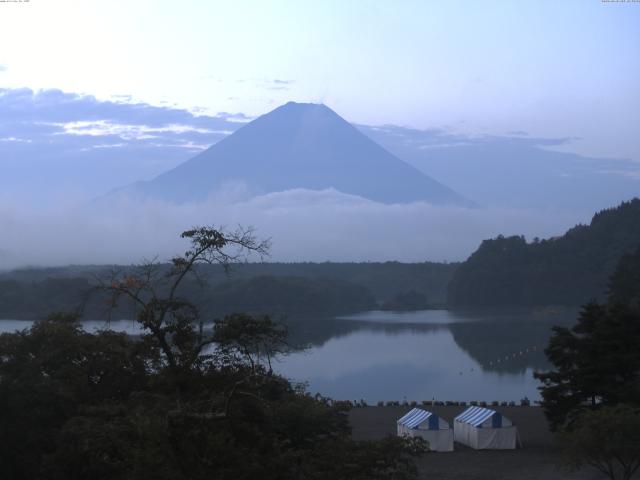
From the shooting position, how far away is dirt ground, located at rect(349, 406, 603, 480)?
40.6 ft

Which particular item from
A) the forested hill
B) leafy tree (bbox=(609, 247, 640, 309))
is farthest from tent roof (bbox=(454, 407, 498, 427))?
the forested hill

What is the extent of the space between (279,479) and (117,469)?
3.83 ft

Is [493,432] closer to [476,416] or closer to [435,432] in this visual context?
[476,416]

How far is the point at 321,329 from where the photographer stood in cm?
4812

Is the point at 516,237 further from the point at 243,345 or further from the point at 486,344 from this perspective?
the point at 243,345

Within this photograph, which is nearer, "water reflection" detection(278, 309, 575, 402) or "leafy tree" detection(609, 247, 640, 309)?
"water reflection" detection(278, 309, 575, 402)

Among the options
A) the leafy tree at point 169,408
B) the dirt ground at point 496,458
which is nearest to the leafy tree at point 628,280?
the dirt ground at point 496,458

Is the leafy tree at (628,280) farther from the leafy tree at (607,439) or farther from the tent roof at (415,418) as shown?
the leafy tree at (607,439)

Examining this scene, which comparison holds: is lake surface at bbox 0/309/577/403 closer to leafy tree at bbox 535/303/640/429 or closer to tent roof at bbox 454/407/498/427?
tent roof at bbox 454/407/498/427

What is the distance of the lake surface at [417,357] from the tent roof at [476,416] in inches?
109

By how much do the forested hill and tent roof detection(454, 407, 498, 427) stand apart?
2139 inches

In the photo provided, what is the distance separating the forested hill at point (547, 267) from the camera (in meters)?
69.1

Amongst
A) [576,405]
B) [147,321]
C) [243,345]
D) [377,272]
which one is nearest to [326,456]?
[243,345]

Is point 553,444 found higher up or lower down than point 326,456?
lower down
